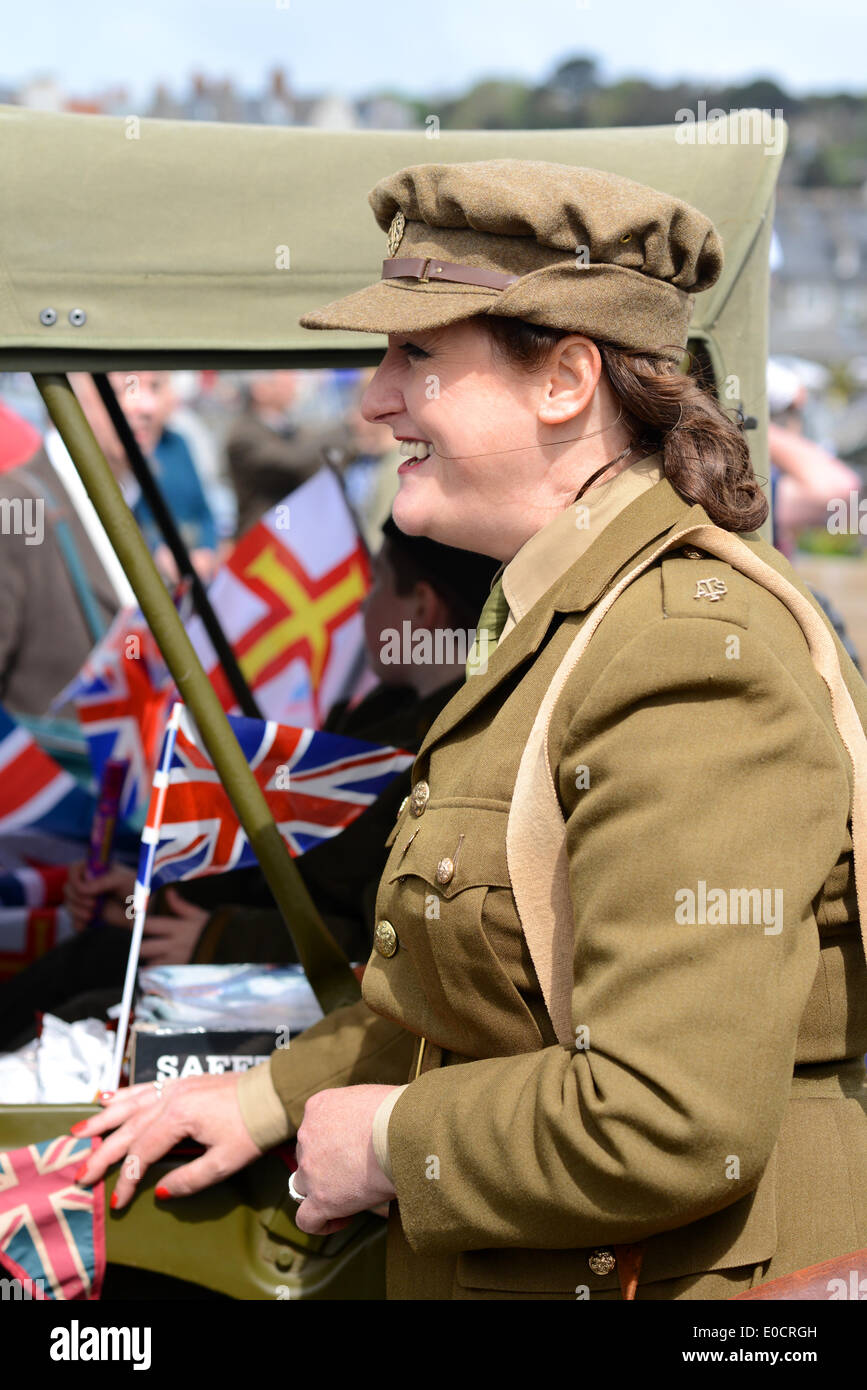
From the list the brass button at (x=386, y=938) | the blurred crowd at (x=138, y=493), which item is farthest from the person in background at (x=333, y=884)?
the brass button at (x=386, y=938)

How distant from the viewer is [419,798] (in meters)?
1.61

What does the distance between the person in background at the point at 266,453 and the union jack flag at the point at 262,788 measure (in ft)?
11.2

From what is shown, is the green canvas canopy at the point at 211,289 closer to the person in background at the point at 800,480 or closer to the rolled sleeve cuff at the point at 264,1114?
the rolled sleeve cuff at the point at 264,1114

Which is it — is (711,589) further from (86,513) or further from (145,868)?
(86,513)

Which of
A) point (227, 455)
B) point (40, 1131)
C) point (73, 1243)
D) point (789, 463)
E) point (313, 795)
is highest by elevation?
point (227, 455)

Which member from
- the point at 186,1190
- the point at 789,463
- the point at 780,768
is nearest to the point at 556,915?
the point at 780,768

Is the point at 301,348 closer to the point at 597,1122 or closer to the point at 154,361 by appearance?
the point at 154,361

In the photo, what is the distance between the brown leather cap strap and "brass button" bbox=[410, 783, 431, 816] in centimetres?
58

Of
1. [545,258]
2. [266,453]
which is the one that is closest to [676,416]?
[545,258]

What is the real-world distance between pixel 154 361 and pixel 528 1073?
1.22m

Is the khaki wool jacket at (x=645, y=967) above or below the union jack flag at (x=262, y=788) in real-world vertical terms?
below

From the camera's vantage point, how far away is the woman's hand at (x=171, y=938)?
10.1 ft

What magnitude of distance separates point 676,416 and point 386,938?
27.2 inches

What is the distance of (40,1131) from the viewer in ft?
6.66
